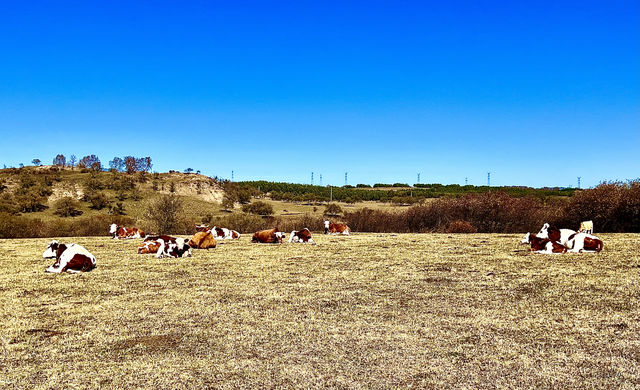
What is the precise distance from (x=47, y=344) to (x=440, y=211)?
1817cm

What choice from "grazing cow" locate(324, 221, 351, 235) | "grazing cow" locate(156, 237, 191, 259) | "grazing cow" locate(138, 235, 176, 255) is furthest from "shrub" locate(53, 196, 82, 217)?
"grazing cow" locate(156, 237, 191, 259)

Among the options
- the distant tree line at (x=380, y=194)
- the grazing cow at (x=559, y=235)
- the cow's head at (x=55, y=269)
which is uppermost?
the distant tree line at (x=380, y=194)

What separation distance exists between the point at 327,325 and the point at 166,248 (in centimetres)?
599

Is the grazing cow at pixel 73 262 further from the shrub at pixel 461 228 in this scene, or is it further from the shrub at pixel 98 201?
the shrub at pixel 98 201

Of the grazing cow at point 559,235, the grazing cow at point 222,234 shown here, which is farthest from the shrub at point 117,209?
the grazing cow at point 559,235

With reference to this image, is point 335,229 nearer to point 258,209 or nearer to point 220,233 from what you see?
point 220,233

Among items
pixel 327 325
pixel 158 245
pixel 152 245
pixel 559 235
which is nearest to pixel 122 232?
pixel 152 245

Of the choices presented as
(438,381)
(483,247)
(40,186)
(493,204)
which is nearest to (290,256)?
(483,247)

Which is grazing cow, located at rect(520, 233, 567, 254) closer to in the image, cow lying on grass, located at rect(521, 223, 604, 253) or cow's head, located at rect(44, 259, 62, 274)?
cow lying on grass, located at rect(521, 223, 604, 253)

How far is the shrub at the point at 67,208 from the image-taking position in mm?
37344

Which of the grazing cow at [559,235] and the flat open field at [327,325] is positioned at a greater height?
the grazing cow at [559,235]

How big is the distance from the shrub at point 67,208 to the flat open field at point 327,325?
32.6m

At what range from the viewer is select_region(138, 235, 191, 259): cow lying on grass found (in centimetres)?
Answer: 962

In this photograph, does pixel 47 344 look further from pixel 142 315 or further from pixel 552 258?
pixel 552 258
